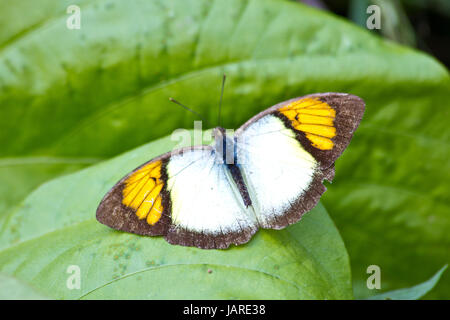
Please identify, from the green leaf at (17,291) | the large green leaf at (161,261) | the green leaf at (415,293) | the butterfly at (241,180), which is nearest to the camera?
the green leaf at (17,291)

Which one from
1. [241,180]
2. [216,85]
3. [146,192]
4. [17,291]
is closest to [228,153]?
[241,180]

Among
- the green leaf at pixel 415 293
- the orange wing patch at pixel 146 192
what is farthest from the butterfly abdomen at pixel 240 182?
the green leaf at pixel 415 293

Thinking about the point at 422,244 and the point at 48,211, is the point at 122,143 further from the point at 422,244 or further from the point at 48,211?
the point at 422,244

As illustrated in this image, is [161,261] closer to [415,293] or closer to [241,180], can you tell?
[241,180]

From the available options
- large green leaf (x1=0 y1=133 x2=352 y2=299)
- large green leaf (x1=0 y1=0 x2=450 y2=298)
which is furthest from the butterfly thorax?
large green leaf (x1=0 y1=0 x2=450 y2=298)

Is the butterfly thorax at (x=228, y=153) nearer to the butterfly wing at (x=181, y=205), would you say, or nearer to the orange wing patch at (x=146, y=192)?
the butterfly wing at (x=181, y=205)

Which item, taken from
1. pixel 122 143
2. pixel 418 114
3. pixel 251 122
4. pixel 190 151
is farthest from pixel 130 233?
pixel 418 114

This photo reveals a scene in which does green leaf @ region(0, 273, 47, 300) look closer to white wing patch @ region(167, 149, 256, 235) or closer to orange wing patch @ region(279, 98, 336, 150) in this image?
white wing patch @ region(167, 149, 256, 235)
